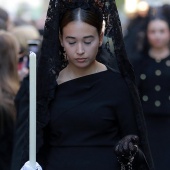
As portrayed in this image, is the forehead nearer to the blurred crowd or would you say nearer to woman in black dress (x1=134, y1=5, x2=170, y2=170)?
the blurred crowd

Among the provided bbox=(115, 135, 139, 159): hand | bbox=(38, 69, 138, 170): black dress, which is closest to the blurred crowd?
bbox=(38, 69, 138, 170): black dress

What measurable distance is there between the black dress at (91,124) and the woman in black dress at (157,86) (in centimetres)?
291

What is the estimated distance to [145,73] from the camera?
7.80 meters

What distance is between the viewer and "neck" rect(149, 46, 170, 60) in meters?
8.05

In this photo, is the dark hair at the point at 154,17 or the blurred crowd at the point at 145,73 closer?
the blurred crowd at the point at 145,73

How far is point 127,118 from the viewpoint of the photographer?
4.46m

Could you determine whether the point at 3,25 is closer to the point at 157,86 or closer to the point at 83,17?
the point at 157,86

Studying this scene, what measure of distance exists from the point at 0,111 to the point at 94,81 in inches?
79.4

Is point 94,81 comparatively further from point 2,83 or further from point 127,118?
point 2,83

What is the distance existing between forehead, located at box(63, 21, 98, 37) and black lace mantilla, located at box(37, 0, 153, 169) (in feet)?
0.34

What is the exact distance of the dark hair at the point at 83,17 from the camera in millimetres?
4484

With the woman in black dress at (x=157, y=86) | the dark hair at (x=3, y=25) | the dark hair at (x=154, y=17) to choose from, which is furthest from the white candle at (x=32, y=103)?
the dark hair at (x=154, y=17)

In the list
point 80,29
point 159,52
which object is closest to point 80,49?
point 80,29

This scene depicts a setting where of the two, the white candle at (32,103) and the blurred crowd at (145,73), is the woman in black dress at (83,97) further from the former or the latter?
the blurred crowd at (145,73)
